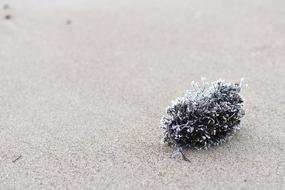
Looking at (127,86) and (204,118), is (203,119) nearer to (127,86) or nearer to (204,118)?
(204,118)

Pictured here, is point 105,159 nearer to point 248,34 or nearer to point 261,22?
point 248,34

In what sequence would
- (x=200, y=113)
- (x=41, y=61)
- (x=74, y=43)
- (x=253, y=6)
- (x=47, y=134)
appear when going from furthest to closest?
(x=253, y=6)
(x=74, y=43)
(x=41, y=61)
(x=47, y=134)
(x=200, y=113)

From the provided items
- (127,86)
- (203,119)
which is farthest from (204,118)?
(127,86)

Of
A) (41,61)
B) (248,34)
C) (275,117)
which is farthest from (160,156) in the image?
(248,34)
